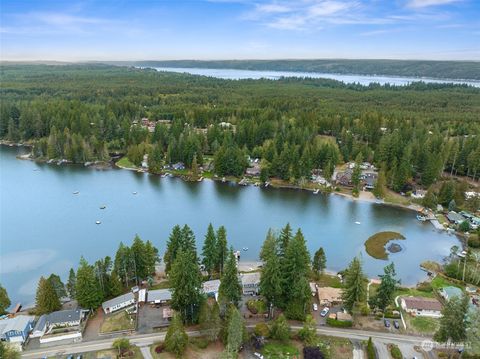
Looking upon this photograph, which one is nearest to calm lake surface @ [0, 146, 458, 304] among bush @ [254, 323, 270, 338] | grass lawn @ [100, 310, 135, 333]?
grass lawn @ [100, 310, 135, 333]

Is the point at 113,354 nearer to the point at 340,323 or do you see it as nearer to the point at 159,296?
the point at 159,296

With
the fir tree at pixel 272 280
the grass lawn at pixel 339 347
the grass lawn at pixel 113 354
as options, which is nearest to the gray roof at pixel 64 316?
the grass lawn at pixel 113 354

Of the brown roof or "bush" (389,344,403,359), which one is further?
the brown roof

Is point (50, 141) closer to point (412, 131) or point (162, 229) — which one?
point (162, 229)

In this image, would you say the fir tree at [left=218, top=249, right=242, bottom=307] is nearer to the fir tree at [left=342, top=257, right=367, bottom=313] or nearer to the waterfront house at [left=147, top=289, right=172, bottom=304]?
the waterfront house at [left=147, top=289, right=172, bottom=304]

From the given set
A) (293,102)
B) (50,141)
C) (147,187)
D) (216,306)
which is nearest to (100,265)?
(216,306)

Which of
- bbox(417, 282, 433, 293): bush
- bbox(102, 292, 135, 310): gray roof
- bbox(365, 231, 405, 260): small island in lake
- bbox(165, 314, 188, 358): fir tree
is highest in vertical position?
bbox(165, 314, 188, 358): fir tree
